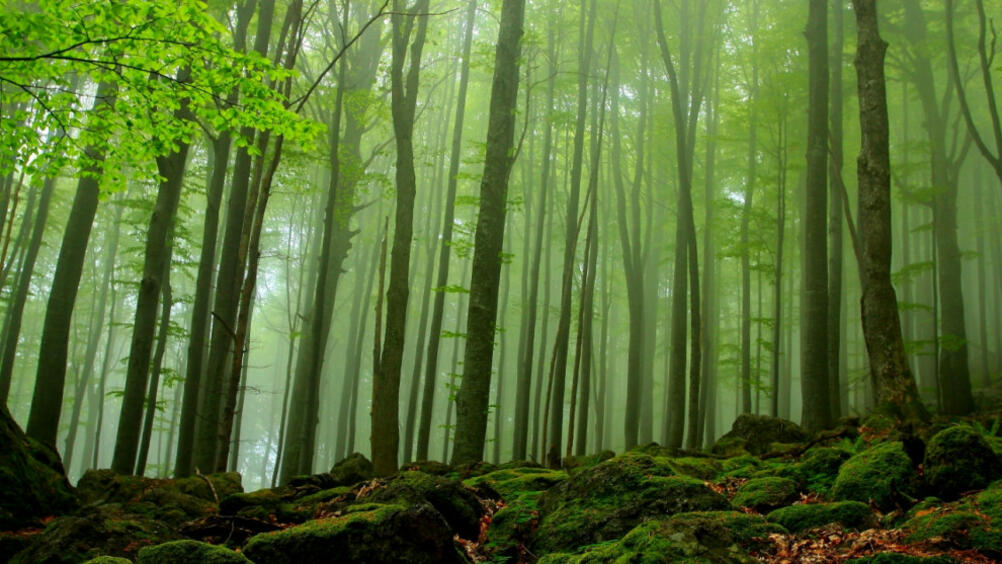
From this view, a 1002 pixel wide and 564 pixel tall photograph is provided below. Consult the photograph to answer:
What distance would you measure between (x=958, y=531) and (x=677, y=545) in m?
1.50

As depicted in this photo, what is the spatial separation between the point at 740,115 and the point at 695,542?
17047mm

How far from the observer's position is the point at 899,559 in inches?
105

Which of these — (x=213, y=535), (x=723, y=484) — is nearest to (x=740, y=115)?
(x=723, y=484)

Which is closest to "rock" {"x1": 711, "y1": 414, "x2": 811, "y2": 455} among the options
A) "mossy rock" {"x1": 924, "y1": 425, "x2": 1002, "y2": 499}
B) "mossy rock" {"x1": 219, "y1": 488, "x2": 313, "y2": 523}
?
"mossy rock" {"x1": 924, "y1": 425, "x2": 1002, "y2": 499}

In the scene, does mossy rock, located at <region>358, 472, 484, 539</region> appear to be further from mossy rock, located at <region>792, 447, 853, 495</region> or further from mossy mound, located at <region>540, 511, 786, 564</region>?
mossy rock, located at <region>792, 447, 853, 495</region>

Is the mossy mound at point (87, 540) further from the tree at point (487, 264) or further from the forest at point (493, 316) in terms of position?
the tree at point (487, 264)

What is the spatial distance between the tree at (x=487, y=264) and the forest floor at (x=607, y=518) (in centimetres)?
164

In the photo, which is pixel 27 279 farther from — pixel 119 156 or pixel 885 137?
pixel 885 137

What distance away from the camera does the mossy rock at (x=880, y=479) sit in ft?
12.6

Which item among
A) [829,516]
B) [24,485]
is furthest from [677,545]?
[24,485]

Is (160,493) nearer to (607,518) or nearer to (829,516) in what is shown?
(607,518)

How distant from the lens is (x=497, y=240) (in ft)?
24.8

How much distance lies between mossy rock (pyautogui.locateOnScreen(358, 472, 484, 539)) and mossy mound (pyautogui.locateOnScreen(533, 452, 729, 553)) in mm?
500

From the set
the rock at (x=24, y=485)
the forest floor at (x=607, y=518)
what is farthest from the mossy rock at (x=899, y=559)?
the rock at (x=24, y=485)
